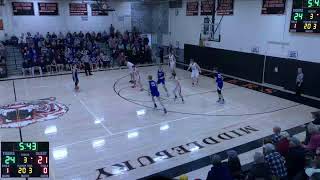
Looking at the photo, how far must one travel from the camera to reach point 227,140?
965 centimetres

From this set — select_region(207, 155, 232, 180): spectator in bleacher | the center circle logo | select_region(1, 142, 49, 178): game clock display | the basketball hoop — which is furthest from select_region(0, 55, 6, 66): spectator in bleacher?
select_region(207, 155, 232, 180): spectator in bleacher

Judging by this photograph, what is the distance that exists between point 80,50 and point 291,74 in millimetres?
14993

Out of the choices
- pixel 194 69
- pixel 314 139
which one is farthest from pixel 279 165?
pixel 194 69

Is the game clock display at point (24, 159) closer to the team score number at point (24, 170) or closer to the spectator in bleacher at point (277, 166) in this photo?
the team score number at point (24, 170)

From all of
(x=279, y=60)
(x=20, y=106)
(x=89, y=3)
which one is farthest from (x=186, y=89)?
(x=89, y=3)

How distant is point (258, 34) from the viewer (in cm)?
1738

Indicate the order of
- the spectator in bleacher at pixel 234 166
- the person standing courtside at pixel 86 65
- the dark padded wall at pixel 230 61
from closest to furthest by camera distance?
the spectator in bleacher at pixel 234 166
the dark padded wall at pixel 230 61
the person standing courtside at pixel 86 65

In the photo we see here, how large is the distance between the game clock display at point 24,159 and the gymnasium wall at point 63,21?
19751 millimetres

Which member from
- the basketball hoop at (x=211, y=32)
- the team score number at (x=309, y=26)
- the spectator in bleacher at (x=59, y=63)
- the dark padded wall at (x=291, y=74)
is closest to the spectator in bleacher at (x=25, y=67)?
the spectator in bleacher at (x=59, y=63)

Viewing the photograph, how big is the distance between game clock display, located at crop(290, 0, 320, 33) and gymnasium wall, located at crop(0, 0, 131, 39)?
1576 cm

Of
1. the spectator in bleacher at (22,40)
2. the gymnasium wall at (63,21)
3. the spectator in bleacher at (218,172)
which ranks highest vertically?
the gymnasium wall at (63,21)

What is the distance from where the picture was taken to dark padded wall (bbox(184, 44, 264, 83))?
1770 cm

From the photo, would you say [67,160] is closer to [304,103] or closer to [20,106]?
[20,106]

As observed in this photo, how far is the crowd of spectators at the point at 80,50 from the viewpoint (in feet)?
68.2
